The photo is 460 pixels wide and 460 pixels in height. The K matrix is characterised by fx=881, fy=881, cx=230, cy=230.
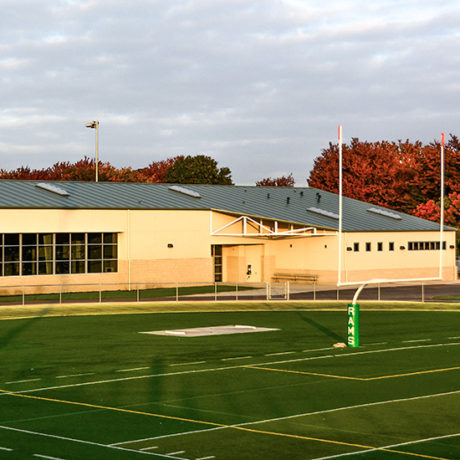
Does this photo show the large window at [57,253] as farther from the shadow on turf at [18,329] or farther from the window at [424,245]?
the window at [424,245]

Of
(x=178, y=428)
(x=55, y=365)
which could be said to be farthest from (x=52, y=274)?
(x=178, y=428)

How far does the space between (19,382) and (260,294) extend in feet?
105

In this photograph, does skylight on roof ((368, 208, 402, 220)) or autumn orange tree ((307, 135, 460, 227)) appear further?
autumn orange tree ((307, 135, 460, 227))

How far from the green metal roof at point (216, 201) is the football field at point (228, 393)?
2092 cm

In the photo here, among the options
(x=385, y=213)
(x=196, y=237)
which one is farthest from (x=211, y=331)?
(x=385, y=213)

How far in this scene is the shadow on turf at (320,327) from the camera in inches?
1239

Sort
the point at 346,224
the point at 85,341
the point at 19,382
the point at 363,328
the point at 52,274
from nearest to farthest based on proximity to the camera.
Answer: the point at 19,382, the point at 85,341, the point at 363,328, the point at 52,274, the point at 346,224

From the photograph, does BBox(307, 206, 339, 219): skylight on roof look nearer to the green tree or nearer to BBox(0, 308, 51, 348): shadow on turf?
BBox(0, 308, 51, 348): shadow on turf

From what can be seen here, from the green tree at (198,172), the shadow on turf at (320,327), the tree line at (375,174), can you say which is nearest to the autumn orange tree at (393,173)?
the tree line at (375,174)

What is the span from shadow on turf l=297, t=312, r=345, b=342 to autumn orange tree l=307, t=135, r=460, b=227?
41.6m

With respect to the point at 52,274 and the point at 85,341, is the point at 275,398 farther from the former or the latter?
the point at 52,274

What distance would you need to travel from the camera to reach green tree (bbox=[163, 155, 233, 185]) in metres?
108

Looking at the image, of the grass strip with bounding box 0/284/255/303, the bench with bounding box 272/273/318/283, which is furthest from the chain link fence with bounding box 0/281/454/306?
the bench with bounding box 272/273/318/283

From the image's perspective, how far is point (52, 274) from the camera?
173ft
